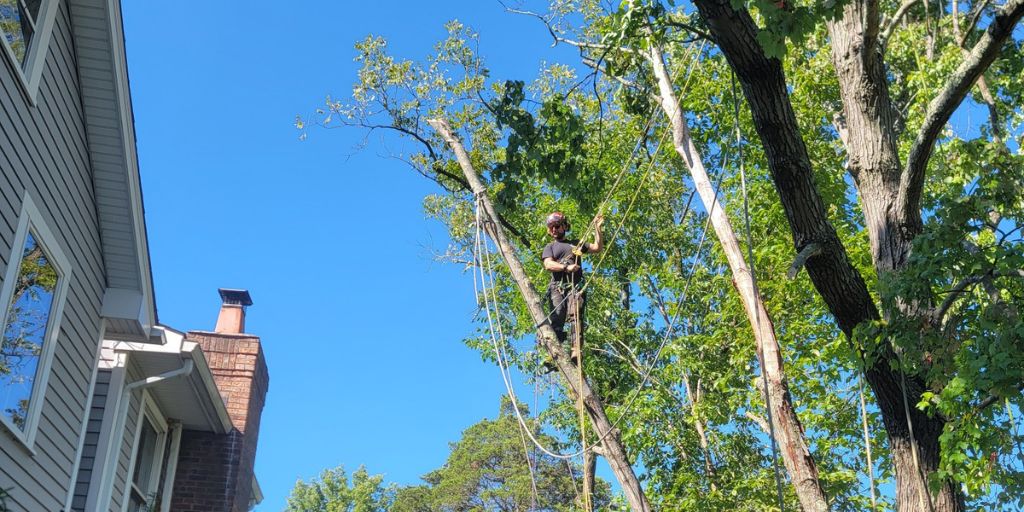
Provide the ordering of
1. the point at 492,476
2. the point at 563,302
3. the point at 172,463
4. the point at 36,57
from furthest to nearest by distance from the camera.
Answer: the point at 492,476
the point at 172,463
the point at 563,302
the point at 36,57

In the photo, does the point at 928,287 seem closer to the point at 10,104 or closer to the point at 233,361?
the point at 10,104

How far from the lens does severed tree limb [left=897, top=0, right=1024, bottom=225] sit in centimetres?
537

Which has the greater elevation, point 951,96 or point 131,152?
point 131,152

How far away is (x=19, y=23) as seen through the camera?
22.5 ft

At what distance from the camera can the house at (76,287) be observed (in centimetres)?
680

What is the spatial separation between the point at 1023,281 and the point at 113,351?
25.5 feet

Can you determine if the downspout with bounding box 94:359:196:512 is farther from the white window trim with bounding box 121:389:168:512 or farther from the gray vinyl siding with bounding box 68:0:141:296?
the gray vinyl siding with bounding box 68:0:141:296

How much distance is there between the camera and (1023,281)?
646 cm

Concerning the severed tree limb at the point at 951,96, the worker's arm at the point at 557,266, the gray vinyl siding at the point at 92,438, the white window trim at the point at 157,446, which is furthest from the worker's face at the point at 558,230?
the white window trim at the point at 157,446

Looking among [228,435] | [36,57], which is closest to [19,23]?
[36,57]

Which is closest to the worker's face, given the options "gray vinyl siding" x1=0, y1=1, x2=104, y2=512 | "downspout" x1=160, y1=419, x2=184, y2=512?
"gray vinyl siding" x1=0, y1=1, x2=104, y2=512

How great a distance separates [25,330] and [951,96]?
6.40 m

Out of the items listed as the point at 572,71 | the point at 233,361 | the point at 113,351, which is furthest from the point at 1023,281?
the point at 572,71

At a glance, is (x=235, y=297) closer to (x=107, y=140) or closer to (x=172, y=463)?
(x=172, y=463)
